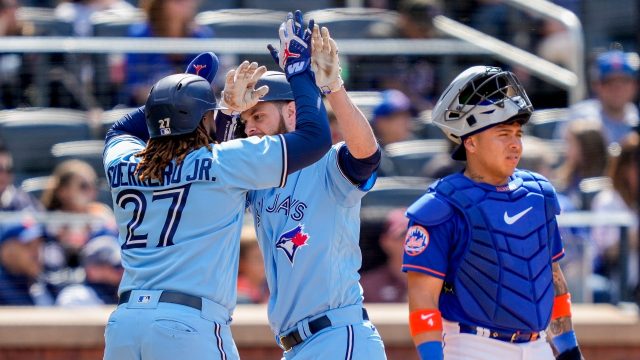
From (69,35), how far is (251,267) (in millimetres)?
1712

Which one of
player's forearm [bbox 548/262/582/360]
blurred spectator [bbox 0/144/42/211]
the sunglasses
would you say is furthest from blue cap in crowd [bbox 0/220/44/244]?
player's forearm [bbox 548/262/582/360]

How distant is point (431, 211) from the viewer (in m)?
3.88

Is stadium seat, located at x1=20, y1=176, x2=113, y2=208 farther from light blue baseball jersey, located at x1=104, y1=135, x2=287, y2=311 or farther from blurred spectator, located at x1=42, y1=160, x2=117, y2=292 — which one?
light blue baseball jersey, located at x1=104, y1=135, x2=287, y2=311

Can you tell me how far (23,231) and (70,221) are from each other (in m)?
0.25

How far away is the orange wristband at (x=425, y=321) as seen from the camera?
3783 mm

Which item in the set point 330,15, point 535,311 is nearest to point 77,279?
point 330,15

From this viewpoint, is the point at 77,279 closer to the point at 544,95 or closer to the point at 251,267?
the point at 251,267

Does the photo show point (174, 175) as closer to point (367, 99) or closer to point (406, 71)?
point (367, 99)

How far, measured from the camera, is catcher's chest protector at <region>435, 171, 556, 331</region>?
12.6 feet

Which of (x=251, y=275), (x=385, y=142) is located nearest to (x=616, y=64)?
(x=385, y=142)

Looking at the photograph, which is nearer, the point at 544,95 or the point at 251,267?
the point at 251,267

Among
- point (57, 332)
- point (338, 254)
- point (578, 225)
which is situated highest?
point (338, 254)

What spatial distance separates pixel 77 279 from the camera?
6.17m

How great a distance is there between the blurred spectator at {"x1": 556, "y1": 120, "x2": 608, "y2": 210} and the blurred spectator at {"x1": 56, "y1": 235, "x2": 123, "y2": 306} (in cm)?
244
